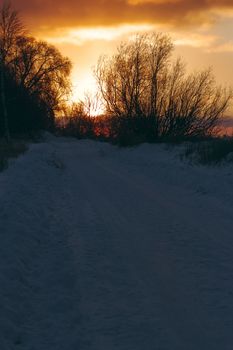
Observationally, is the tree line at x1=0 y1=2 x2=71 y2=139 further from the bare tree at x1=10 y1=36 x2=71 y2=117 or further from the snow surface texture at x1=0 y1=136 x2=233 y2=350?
the snow surface texture at x1=0 y1=136 x2=233 y2=350

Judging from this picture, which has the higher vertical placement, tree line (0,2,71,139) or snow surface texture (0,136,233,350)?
tree line (0,2,71,139)

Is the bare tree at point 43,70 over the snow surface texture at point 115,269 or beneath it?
over

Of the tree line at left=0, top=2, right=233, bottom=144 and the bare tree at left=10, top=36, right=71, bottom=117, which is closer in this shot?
the tree line at left=0, top=2, right=233, bottom=144

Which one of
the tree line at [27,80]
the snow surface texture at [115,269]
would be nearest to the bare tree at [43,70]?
the tree line at [27,80]

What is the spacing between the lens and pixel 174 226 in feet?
31.9

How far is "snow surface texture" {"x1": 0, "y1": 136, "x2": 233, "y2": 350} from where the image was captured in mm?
5016

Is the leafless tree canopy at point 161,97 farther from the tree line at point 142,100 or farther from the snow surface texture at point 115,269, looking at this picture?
the snow surface texture at point 115,269

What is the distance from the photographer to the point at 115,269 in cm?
705

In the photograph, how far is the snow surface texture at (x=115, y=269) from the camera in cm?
502

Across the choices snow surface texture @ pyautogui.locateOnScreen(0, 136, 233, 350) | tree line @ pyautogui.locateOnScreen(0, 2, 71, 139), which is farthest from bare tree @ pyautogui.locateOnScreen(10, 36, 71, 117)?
snow surface texture @ pyautogui.locateOnScreen(0, 136, 233, 350)

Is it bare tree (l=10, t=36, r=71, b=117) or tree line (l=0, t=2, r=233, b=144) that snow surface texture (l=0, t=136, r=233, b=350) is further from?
bare tree (l=10, t=36, r=71, b=117)

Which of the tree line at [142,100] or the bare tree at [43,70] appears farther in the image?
the bare tree at [43,70]

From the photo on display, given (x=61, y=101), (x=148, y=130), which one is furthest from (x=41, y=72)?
(x=148, y=130)

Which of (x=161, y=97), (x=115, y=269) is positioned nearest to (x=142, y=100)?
(x=161, y=97)
